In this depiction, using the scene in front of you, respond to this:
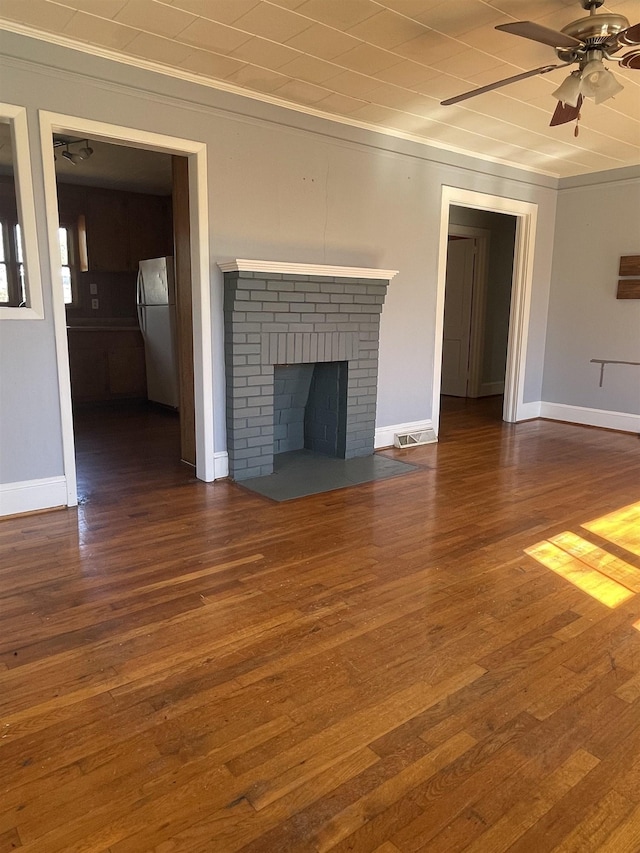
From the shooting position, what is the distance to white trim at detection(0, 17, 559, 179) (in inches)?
116

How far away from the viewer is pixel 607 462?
468cm

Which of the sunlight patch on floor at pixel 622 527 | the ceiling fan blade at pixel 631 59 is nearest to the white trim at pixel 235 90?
the ceiling fan blade at pixel 631 59

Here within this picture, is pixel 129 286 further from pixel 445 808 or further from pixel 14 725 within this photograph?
pixel 445 808

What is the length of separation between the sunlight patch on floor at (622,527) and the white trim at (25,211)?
10.8 feet

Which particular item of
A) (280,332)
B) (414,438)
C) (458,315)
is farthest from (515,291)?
(280,332)

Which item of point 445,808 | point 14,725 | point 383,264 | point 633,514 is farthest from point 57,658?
point 383,264

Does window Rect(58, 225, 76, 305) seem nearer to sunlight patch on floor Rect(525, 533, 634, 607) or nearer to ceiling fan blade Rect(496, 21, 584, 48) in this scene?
ceiling fan blade Rect(496, 21, 584, 48)

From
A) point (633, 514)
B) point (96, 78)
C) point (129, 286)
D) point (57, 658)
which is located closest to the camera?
point (57, 658)

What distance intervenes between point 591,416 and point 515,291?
152cm

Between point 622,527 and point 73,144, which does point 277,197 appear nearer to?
point 73,144

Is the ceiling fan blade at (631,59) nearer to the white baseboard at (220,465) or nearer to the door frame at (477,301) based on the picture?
the white baseboard at (220,465)

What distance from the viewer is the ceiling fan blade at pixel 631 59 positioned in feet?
8.27

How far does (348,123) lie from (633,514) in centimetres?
328

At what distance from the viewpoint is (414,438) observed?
517 cm
